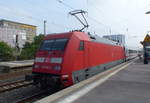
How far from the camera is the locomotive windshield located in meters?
8.44

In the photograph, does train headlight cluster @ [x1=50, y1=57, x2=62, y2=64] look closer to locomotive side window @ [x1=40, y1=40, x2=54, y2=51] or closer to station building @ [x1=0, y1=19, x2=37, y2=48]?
locomotive side window @ [x1=40, y1=40, x2=54, y2=51]

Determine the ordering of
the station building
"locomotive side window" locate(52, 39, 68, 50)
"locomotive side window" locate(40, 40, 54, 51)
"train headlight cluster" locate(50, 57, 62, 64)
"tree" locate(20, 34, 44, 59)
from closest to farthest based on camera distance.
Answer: "train headlight cluster" locate(50, 57, 62, 64) < "locomotive side window" locate(52, 39, 68, 50) < "locomotive side window" locate(40, 40, 54, 51) < "tree" locate(20, 34, 44, 59) < the station building

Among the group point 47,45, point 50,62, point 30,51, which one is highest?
point 30,51

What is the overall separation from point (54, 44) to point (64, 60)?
4.55ft

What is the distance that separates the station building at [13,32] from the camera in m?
84.9

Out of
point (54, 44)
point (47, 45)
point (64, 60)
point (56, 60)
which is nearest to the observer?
point (64, 60)

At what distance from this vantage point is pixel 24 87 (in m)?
10.0

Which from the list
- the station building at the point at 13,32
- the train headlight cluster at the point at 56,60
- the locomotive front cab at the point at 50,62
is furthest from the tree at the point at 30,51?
the train headlight cluster at the point at 56,60

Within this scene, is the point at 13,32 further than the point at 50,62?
Yes

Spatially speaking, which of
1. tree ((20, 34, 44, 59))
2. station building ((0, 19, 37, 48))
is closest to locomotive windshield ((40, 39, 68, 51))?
tree ((20, 34, 44, 59))

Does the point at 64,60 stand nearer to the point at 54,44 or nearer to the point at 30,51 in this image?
the point at 54,44

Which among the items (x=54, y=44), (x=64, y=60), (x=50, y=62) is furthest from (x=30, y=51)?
(x=64, y=60)

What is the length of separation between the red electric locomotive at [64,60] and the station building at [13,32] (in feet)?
247

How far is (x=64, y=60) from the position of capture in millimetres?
7898
